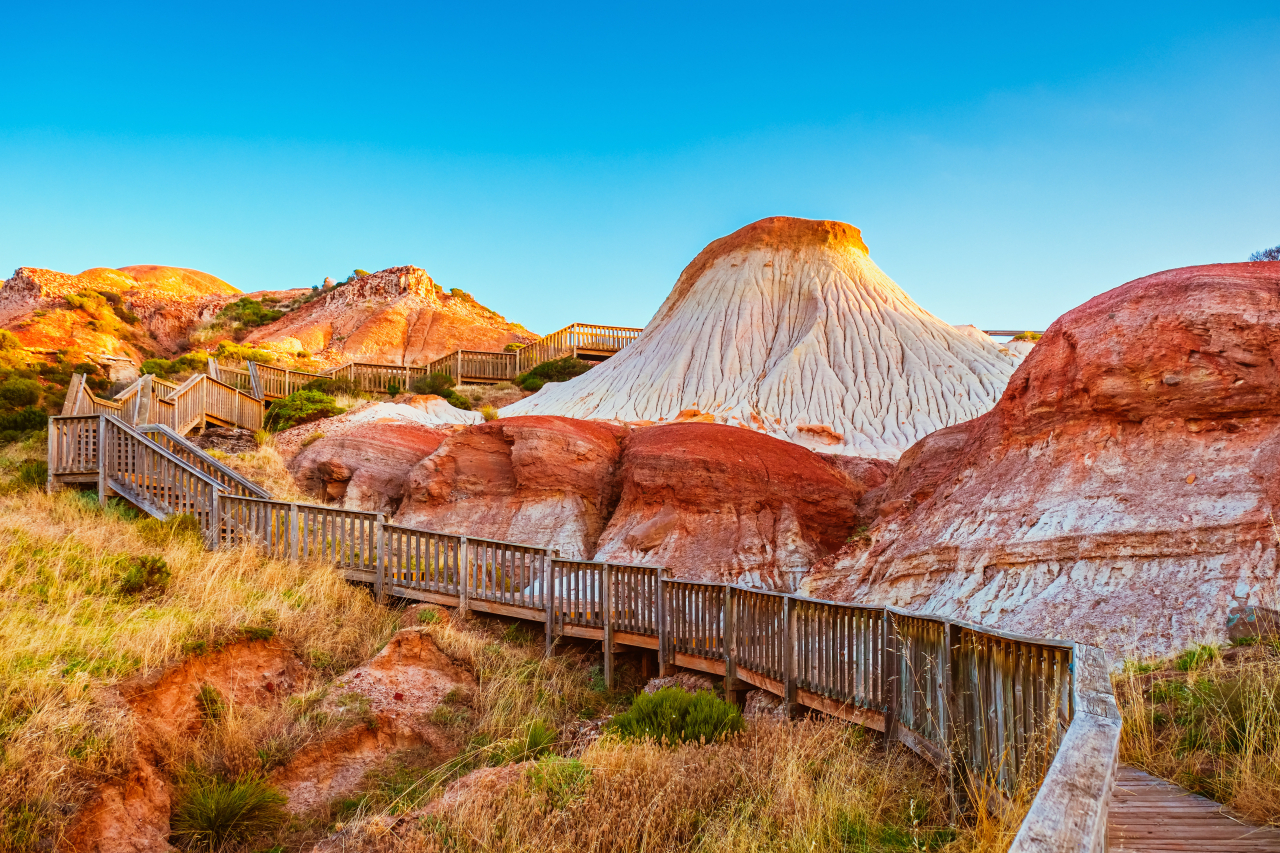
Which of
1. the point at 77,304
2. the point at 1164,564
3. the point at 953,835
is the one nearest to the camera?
the point at 953,835

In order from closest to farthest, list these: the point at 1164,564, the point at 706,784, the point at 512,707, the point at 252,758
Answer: the point at 706,784, the point at 252,758, the point at 1164,564, the point at 512,707

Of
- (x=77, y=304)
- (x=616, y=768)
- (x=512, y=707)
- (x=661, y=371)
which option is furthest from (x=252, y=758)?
(x=77, y=304)

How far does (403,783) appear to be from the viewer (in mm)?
8641

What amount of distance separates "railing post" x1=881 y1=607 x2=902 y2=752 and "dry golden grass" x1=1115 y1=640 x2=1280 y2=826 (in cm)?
181

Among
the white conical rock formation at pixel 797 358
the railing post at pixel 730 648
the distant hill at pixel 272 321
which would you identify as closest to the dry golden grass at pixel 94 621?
the railing post at pixel 730 648

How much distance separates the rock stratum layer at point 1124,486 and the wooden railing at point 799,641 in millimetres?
2919

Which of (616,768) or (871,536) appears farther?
(871,536)

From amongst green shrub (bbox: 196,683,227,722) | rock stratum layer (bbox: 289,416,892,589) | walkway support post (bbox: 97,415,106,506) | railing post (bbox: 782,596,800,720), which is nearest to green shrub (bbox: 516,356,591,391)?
rock stratum layer (bbox: 289,416,892,589)

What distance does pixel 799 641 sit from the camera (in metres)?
9.11

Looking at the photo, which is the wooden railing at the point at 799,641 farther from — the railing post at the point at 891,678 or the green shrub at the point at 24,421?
the green shrub at the point at 24,421

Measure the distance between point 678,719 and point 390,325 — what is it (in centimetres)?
4204

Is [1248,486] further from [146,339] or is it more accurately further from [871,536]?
[146,339]

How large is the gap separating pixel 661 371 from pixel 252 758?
23489mm

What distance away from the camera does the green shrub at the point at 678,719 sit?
8.09 meters
